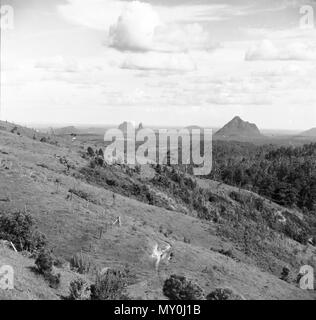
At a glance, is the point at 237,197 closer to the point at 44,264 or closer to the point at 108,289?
the point at 44,264

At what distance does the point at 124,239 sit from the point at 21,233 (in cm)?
974

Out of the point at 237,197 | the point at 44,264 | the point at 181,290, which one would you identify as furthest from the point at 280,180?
the point at 44,264

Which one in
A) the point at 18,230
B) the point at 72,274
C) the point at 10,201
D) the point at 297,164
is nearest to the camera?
the point at 72,274

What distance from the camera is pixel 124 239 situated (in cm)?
4084

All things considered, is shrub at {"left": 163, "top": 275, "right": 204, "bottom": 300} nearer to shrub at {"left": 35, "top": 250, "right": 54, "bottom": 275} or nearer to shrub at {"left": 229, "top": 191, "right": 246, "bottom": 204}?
shrub at {"left": 35, "top": 250, "right": 54, "bottom": 275}

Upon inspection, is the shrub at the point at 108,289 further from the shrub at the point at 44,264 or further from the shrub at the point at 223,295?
the shrub at the point at 223,295

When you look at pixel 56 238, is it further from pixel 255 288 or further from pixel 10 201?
pixel 255 288

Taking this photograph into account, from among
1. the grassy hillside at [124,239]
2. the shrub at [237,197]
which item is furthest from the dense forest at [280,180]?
the grassy hillside at [124,239]

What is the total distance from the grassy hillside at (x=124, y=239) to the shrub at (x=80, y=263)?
84 centimetres

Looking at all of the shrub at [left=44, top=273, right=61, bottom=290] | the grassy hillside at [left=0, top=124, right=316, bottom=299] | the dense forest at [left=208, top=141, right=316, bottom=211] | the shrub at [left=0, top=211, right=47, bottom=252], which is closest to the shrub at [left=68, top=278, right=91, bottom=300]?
the grassy hillside at [left=0, top=124, right=316, bottom=299]

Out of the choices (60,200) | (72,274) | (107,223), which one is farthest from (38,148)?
(72,274)

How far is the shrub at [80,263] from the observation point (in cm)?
3288

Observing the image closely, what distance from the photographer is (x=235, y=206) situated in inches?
4724

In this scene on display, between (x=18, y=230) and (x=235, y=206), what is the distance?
9109 centimetres
